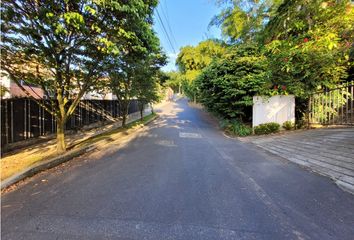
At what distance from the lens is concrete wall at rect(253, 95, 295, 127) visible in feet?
36.2

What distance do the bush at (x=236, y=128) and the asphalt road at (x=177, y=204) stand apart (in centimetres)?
591

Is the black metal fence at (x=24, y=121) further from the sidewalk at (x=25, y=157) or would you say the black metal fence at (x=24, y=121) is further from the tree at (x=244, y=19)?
the tree at (x=244, y=19)

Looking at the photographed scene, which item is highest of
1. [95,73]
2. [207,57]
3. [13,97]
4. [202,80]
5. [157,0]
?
[207,57]

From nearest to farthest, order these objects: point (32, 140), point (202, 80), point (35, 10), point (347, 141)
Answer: point (35, 10) < point (347, 141) < point (32, 140) < point (202, 80)

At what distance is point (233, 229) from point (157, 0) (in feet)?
22.6

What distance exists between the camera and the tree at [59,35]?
17.9 ft

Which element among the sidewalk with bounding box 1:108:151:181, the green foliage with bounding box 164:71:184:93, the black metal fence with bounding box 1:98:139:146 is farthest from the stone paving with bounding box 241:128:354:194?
the green foliage with bounding box 164:71:184:93

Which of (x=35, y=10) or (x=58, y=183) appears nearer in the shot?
(x=58, y=183)

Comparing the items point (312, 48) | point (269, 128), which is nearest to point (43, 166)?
point (269, 128)

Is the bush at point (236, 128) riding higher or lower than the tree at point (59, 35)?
lower

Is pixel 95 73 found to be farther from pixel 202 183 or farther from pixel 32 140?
pixel 202 183

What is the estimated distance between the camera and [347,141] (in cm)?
670

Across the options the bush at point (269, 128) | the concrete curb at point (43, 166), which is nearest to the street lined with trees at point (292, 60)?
the bush at point (269, 128)

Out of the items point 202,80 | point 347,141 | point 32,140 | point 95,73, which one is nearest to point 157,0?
point 95,73
